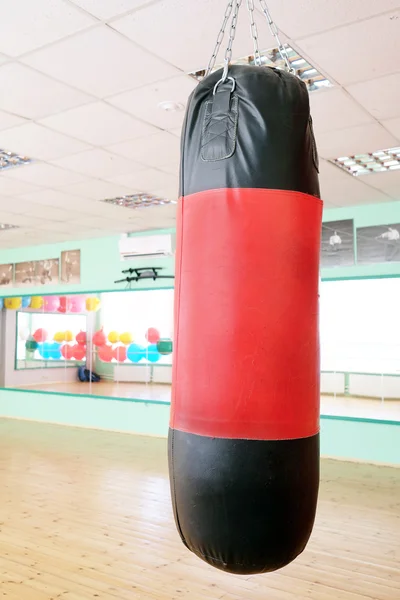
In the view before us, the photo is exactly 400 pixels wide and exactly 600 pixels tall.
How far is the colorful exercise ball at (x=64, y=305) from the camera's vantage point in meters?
8.60

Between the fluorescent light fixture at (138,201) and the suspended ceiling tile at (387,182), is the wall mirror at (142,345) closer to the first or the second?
the suspended ceiling tile at (387,182)

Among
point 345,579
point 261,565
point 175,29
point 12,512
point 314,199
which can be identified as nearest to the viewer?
point 261,565

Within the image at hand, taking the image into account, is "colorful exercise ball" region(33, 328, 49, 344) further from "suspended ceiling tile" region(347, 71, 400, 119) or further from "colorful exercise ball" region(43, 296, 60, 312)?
"suspended ceiling tile" region(347, 71, 400, 119)

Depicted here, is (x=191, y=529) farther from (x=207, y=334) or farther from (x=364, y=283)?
(x=364, y=283)

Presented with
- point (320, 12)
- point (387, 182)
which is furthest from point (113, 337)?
point (320, 12)

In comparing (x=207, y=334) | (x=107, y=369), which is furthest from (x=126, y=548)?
(x=107, y=369)

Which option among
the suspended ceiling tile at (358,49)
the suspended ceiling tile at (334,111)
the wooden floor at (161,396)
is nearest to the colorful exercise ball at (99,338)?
the wooden floor at (161,396)

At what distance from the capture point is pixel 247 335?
1564 millimetres

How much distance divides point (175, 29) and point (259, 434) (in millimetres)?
2066

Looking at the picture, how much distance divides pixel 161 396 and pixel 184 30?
17.0ft

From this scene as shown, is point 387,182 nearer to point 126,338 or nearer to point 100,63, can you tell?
point 100,63

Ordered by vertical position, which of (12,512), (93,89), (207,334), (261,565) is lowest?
(12,512)

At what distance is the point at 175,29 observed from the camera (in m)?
2.74

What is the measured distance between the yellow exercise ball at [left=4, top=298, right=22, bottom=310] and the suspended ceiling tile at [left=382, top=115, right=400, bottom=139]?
6631 millimetres
